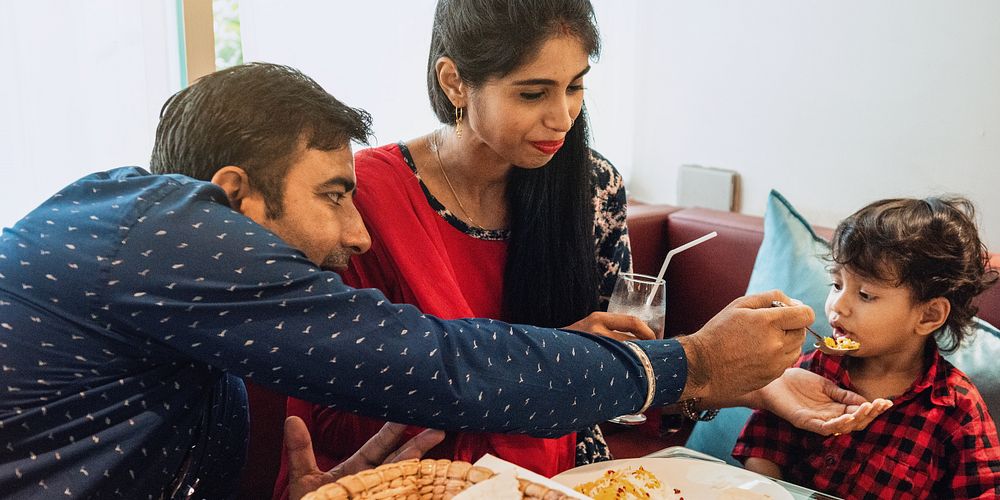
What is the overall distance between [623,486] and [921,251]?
0.83m

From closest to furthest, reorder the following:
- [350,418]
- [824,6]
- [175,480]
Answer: [175,480] → [350,418] → [824,6]

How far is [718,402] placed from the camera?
1334mm

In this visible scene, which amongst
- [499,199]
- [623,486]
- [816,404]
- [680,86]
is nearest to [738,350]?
[623,486]

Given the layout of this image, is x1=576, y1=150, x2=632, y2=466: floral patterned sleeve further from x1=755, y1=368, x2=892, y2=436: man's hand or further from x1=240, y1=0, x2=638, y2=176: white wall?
x1=240, y1=0, x2=638, y2=176: white wall

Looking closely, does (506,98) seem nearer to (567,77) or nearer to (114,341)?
(567,77)

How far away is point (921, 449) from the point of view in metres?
1.60

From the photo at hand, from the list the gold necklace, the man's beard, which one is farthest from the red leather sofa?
the man's beard

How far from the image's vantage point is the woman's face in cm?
152

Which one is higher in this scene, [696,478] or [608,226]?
[608,226]

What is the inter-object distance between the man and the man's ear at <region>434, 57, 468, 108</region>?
435 millimetres

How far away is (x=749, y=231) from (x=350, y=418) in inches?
51.2

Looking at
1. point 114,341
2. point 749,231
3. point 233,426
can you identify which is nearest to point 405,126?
point 749,231

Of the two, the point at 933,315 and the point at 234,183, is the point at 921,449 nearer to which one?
the point at 933,315

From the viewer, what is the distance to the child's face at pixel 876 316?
162cm
